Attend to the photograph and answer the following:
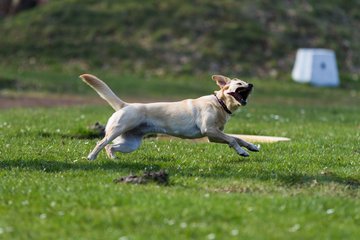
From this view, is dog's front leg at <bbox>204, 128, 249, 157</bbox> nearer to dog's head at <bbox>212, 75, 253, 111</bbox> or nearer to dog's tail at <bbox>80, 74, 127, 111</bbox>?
dog's head at <bbox>212, 75, 253, 111</bbox>

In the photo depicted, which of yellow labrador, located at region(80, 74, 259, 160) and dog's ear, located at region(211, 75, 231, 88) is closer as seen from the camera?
yellow labrador, located at region(80, 74, 259, 160)

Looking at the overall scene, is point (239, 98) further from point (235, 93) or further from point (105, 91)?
point (105, 91)

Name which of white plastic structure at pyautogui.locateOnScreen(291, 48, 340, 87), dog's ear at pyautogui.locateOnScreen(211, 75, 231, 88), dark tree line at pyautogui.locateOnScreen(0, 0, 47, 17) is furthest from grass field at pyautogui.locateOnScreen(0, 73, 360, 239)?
dark tree line at pyautogui.locateOnScreen(0, 0, 47, 17)

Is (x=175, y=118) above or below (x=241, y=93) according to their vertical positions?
below

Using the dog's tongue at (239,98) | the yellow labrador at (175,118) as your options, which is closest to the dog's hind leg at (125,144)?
the yellow labrador at (175,118)

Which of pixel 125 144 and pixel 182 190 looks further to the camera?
pixel 125 144

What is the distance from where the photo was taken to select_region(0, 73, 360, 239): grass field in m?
7.08

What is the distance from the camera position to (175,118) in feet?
36.7

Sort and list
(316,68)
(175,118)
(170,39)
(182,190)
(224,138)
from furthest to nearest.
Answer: (170,39) → (316,68) → (175,118) → (224,138) → (182,190)

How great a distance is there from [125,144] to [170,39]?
26626mm

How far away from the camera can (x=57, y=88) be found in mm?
31109

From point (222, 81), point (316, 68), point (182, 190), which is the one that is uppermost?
point (222, 81)

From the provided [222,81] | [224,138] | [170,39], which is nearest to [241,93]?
[222,81]

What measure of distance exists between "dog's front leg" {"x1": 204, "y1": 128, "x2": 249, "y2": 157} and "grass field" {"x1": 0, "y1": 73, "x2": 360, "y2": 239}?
18 cm
